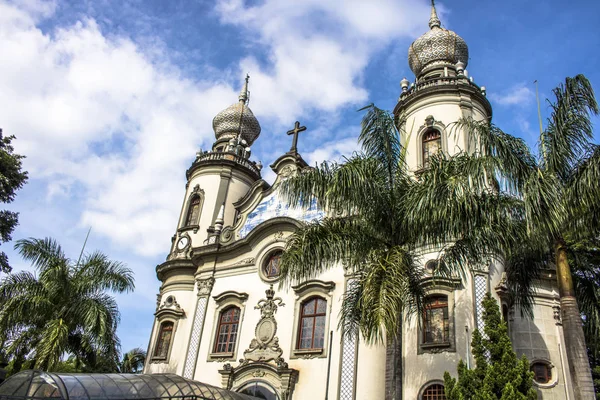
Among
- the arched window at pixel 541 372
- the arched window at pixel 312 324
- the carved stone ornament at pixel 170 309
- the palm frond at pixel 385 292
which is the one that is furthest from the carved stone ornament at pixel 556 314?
the carved stone ornament at pixel 170 309

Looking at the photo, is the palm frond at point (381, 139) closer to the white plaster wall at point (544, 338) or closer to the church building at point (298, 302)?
the church building at point (298, 302)

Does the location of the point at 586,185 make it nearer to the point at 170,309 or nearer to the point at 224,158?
the point at 170,309

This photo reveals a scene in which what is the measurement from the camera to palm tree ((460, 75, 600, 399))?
981cm

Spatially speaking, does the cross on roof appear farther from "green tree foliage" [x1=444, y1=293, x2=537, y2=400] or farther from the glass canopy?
"green tree foliage" [x1=444, y1=293, x2=537, y2=400]

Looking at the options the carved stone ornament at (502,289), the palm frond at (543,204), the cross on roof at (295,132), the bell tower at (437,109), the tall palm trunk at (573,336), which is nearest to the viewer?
the tall palm trunk at (573,336)

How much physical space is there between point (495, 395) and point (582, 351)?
1933 mm

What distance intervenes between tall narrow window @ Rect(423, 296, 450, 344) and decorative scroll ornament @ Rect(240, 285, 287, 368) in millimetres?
4872

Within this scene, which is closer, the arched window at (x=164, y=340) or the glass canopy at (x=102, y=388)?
the glass canopy at (x=102, y=388)

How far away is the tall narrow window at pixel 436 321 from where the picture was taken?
15016 mm

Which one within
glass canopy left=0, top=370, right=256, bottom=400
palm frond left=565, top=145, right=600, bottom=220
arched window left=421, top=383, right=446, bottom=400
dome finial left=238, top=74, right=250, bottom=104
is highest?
dome finial left=238, top=74, right=250, bottom=104

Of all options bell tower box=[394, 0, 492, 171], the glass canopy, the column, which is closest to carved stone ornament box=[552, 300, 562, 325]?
bell tower box=[394, 0, 492, 171]

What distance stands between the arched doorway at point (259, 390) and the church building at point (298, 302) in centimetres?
4

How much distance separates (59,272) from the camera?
16.3 m

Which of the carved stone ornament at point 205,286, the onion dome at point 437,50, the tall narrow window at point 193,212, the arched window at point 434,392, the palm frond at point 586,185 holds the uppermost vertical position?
the onion dome at point 437,50
